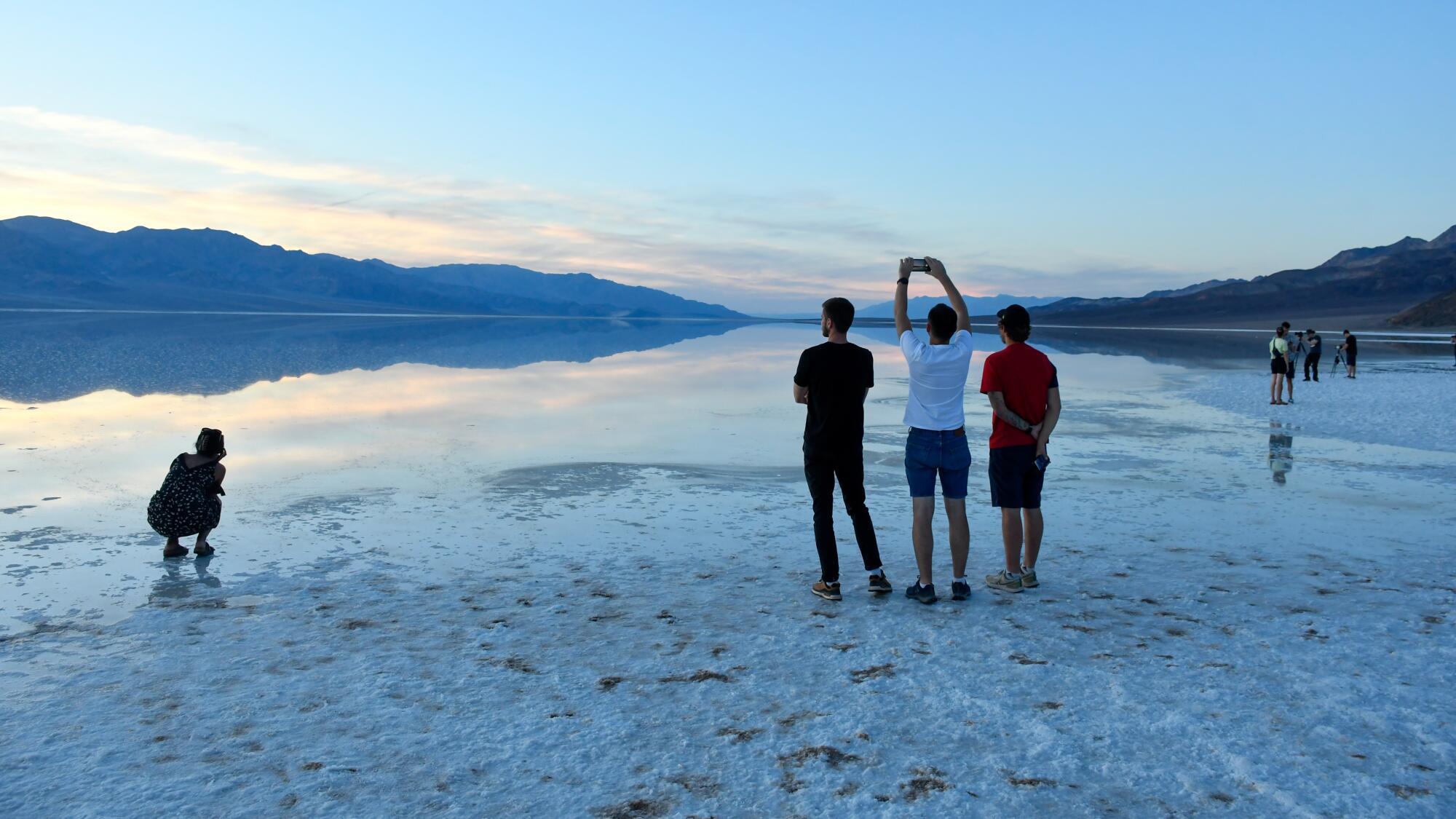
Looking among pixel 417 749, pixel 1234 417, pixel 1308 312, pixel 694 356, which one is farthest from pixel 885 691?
pixel 1308 312

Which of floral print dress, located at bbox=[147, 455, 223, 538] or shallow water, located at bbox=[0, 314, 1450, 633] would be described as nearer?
floral print dress, located at bbox=[147, 455, 223, 538]

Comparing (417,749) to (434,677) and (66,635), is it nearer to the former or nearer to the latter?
(434,677)

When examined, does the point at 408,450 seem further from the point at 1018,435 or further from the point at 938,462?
the point at 1018,435

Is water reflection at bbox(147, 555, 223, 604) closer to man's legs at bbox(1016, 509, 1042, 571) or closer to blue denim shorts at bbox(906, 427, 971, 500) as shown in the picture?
blue denim shorts at bbox(906, 427, 971, 500)

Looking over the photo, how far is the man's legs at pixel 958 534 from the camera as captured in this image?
18.5 feet

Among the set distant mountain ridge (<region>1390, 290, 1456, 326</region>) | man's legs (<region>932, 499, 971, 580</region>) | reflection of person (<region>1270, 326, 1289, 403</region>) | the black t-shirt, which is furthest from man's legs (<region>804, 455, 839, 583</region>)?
distant mountain ridge (<region>1390, 290, 1456, 326</region>)

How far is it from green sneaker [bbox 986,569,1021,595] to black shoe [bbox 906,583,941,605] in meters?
0.44

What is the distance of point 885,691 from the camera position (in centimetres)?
423

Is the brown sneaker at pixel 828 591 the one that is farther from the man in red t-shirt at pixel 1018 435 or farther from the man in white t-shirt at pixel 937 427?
the man in red t-shirt at pixel 1018 435

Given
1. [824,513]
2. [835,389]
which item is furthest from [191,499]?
[835,389]

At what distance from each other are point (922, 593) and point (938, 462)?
0.78m

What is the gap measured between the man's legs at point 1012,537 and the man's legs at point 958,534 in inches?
9.8

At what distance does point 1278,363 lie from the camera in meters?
17.8

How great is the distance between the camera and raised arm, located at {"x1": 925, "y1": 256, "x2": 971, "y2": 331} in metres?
5.29
